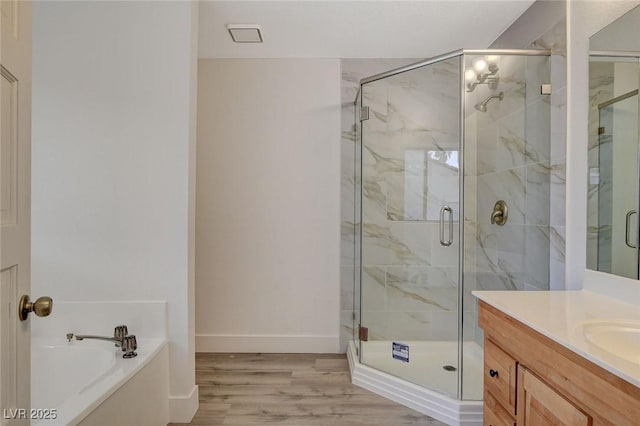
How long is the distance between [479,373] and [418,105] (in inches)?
73.2

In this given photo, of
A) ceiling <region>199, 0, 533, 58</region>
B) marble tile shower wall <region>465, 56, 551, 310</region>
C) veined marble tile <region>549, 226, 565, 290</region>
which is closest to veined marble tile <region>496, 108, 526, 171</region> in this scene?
marble tile shower wall <region>465, 56, 551, 310</region>

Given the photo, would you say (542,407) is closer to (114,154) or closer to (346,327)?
(346,327)

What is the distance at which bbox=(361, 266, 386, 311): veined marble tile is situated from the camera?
110 inches

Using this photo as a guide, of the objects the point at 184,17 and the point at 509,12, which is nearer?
the point at 184,17

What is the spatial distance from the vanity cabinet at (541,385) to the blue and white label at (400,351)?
1086 millimetres

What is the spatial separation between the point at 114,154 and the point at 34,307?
4.24ft

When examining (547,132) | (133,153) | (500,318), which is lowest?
(500,318)

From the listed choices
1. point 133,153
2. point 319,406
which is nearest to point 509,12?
point 133,153

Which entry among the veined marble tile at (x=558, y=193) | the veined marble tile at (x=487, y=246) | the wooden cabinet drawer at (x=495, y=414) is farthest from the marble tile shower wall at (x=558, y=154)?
the wooden cabinet drawer at (x=495, y=414)

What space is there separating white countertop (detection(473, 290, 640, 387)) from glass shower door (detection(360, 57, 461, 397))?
0.98 meters

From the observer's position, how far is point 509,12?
2.25 meters

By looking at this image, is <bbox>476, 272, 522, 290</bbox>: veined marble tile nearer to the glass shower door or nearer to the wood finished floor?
the glass shower door

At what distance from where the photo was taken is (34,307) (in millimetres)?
896

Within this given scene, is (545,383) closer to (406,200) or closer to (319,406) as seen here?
(319,406)
